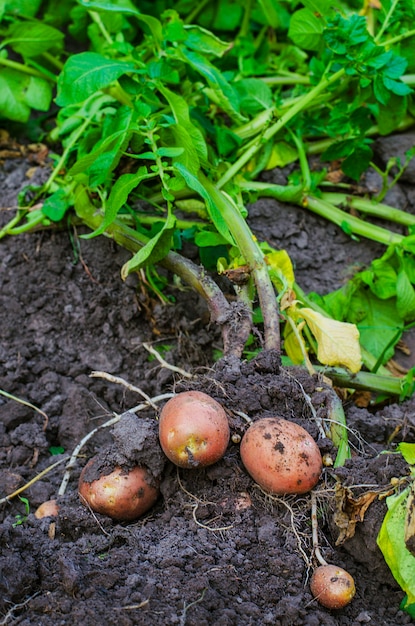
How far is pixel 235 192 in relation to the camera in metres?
2.15

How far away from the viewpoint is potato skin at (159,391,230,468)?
1522 mm

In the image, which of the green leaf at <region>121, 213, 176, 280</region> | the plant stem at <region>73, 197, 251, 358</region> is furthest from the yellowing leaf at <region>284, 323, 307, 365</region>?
the green leaf at <region>121, 213, 176, 280</region>

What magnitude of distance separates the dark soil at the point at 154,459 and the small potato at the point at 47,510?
2 centimetres

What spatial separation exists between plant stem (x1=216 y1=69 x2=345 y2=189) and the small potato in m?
1.07

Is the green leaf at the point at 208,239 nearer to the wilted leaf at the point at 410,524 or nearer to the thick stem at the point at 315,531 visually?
the thick stem at the point at 315,531

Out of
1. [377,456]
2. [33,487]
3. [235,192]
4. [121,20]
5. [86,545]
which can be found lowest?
[33,487]

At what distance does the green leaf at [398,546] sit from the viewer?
136 cm

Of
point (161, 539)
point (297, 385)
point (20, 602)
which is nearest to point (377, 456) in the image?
point (297, 385)

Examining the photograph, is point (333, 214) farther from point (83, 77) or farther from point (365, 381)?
point (83, 77)

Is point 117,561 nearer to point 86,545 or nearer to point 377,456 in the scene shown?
point 86,545

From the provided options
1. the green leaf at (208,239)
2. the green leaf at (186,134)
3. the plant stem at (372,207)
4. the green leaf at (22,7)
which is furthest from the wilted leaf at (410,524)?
the green leaf at (22,7)

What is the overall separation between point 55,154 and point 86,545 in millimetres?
1513

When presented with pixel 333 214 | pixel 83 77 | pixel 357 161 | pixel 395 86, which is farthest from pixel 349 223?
pixel 83 77

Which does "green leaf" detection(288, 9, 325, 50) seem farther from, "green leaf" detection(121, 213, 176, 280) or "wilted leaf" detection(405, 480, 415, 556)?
"wilted leaf" detection(405, 480, 415, 556)
